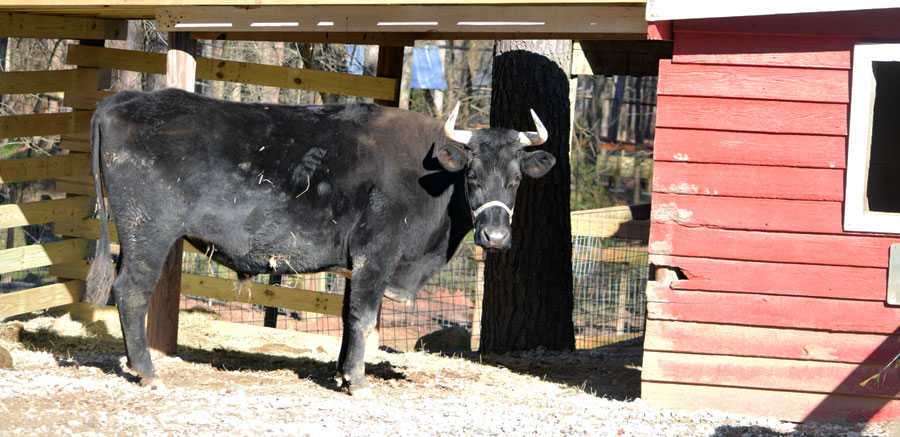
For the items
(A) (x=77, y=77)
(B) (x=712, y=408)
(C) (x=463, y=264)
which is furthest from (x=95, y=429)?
(C) (x=463, y=264)

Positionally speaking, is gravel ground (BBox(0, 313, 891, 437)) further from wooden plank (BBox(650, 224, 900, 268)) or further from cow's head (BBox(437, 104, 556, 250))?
cow's head (BBox(437, 104, 556, 250))

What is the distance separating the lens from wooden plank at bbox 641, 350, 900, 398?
5871 millimetres

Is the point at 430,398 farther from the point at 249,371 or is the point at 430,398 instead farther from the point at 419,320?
the point at 419,320

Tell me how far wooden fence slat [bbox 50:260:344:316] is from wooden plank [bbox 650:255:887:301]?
3372 millimetres

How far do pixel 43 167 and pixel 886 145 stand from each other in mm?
8534

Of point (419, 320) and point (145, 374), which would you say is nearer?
point (145, 374)

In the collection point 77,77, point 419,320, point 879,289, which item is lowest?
point 419,320

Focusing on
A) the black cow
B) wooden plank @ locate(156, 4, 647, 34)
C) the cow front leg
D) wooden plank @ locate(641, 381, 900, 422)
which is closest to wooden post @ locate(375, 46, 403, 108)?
the black cow

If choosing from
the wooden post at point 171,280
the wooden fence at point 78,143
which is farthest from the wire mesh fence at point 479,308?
the wooden post at point 171,280

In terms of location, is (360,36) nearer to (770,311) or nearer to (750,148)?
(750,148)

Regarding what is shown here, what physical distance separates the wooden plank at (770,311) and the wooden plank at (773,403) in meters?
0.48

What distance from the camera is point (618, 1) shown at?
18.1ft

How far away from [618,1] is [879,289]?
2596 millimetres

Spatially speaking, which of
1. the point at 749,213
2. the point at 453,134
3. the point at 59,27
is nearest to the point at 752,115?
A: the point at 749,213
